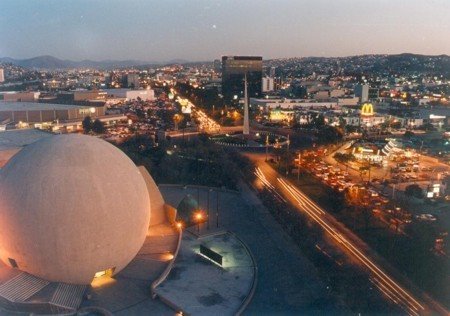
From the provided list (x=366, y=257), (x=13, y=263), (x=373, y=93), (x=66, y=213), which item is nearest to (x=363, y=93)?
(x=373, y=93)

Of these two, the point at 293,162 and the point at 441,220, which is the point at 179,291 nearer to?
the point at 441,220

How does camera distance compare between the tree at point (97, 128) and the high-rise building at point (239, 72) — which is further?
the high-rise building at point (239, 72)

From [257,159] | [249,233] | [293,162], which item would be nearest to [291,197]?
[249,233]

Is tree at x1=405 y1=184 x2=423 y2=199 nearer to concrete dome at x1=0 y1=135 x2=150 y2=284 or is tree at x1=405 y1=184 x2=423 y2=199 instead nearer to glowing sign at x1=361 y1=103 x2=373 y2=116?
concrete dome at x1=0 y1=135 x2=150 y2=284

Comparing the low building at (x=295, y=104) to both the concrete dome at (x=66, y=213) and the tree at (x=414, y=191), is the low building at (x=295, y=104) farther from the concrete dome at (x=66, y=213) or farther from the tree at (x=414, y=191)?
the concrete dome at (x=66, y=213)

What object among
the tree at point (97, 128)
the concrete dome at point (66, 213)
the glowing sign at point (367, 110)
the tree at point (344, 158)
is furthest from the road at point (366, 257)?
the glowing sign at point (367, 110)

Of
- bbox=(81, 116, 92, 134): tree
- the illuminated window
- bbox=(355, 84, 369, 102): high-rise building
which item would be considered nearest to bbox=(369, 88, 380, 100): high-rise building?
bbox=(355, 84, 369, 102): high-rise building

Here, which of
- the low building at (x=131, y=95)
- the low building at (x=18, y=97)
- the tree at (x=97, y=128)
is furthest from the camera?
the low building at (x=131, y=95)
